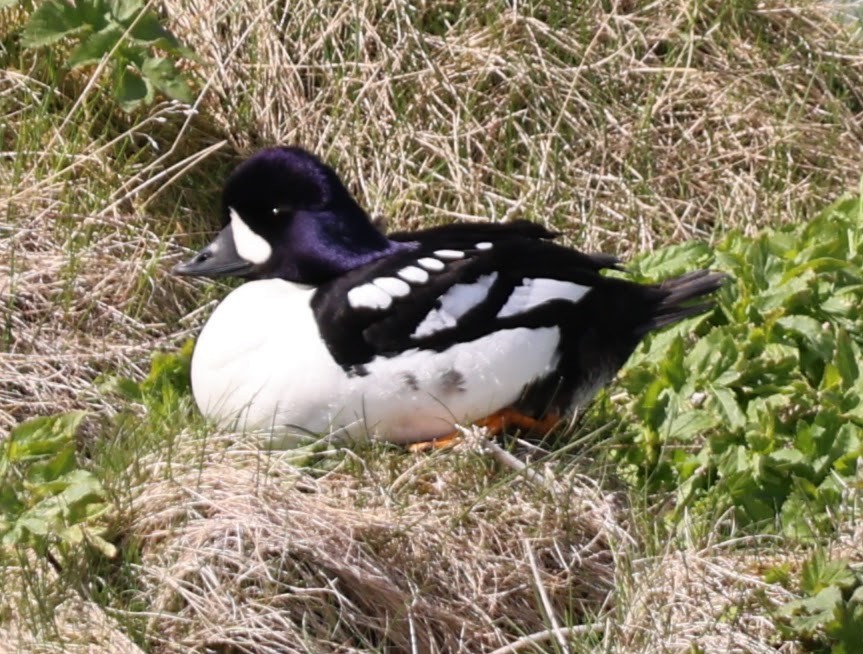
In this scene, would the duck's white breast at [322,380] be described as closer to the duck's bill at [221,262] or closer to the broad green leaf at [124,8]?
the duck's bill at [221,262]

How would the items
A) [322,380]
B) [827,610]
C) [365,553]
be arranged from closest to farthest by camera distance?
[827,610]
[365,553]
[322,380]

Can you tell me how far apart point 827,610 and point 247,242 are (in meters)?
1.67

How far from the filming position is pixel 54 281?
4395mm

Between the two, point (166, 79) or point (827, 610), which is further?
point (166, 79)

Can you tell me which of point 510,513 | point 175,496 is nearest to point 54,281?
point 175,496

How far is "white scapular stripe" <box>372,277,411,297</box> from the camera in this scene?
376 centimetres

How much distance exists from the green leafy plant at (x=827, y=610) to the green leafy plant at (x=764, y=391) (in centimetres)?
38

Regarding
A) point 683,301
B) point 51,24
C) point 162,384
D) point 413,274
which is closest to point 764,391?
point 683,301

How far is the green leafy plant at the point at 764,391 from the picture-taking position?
3736 mm

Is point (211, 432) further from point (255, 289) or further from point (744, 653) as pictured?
point (744, 653)

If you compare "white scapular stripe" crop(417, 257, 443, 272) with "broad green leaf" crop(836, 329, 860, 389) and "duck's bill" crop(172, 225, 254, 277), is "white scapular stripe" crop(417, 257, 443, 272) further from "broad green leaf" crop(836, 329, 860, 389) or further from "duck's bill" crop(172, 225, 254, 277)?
"broad green leaf" crop(836, 329, 860, 389)

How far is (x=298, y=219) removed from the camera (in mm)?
3955

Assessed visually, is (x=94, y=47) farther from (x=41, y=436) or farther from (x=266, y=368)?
(x=41, y=436)

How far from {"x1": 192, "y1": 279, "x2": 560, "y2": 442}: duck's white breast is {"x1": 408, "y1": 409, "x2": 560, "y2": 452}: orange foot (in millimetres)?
24
